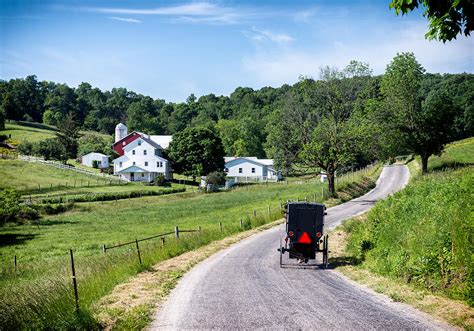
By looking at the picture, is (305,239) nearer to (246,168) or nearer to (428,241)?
(428,241)

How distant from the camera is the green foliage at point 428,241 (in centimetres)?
1109

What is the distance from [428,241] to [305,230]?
5.55 metres

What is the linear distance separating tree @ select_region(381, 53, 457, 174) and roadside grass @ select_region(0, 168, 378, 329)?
55.2 feet

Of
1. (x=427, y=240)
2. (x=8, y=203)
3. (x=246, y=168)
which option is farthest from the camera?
(x=246, y=168)

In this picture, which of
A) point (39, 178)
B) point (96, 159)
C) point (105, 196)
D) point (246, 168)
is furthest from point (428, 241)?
point (96, 159)

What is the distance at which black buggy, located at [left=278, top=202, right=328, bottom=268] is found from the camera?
17.3 metres

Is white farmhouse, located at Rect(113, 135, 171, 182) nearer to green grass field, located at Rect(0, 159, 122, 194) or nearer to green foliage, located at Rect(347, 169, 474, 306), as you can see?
green grass field, located at Rect(0, 159, 122, 194)

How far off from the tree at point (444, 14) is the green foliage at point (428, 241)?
597cm

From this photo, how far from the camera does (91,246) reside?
3075 cm

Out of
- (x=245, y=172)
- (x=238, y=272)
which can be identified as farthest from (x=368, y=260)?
(x=245, y=172)

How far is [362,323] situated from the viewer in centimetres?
955

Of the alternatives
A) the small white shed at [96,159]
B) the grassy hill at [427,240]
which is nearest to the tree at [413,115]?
the grassy hill at [427,240]

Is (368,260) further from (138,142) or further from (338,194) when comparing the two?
(138,142)

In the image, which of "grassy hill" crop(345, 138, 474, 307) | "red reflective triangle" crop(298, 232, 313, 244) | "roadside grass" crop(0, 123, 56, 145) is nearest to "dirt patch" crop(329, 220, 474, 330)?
"grassy hill" crop(345, 138, 474, 307)
